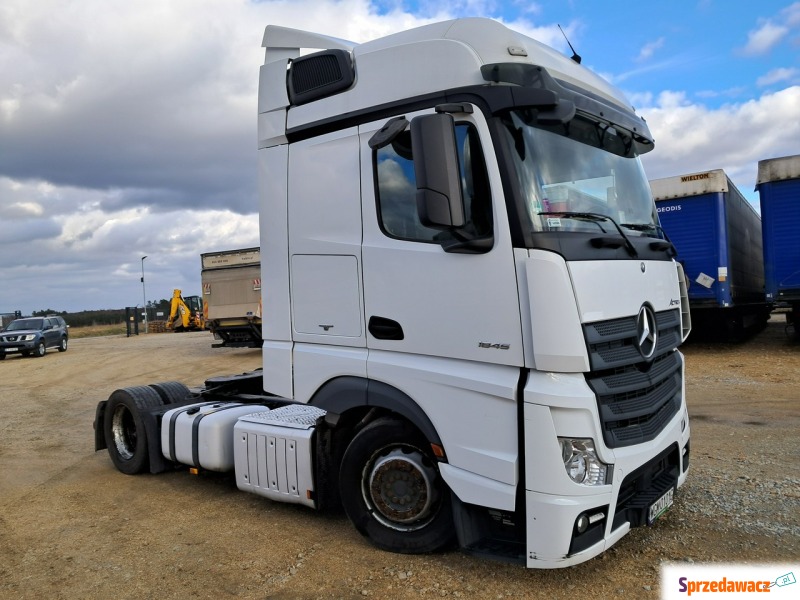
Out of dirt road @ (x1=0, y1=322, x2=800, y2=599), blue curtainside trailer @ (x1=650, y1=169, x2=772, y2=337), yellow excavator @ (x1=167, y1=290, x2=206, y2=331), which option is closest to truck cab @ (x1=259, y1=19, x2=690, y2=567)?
dirt road @ (x1=0, y1=322, x2=800, y2=599)

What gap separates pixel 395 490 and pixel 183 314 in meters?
36.6

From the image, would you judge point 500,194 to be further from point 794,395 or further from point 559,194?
point 794,395

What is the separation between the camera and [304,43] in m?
4.57

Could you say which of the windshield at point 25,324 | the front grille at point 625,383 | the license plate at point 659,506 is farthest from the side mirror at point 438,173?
the windshield at point 25,324

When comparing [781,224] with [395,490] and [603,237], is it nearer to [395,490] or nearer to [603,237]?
[603,237]

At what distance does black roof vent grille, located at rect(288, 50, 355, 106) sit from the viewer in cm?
421

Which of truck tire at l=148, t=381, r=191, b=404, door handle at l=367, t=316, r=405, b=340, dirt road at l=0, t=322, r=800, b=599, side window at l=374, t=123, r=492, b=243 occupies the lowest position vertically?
dirt road at l=0, t=322, r=800, b=599

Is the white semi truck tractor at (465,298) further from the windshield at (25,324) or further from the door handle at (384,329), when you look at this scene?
the windshield at (25,324)

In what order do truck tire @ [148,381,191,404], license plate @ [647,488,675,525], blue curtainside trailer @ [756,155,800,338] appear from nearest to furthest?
license plate @ [647,488,675,525], truck tire @ [148,381,191,404], blue curtainside trailer @ [756,155,800,338]

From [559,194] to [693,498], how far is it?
2991mm

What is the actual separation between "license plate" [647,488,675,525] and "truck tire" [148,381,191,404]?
4969 mm

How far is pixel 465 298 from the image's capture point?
140 inches

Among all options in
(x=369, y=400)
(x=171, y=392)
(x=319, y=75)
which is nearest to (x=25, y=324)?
(x=171, y=392)

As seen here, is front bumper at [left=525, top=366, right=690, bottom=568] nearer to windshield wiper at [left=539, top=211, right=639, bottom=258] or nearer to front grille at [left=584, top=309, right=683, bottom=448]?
front grille at [left=584, top=309, right=683, bottom=448]
